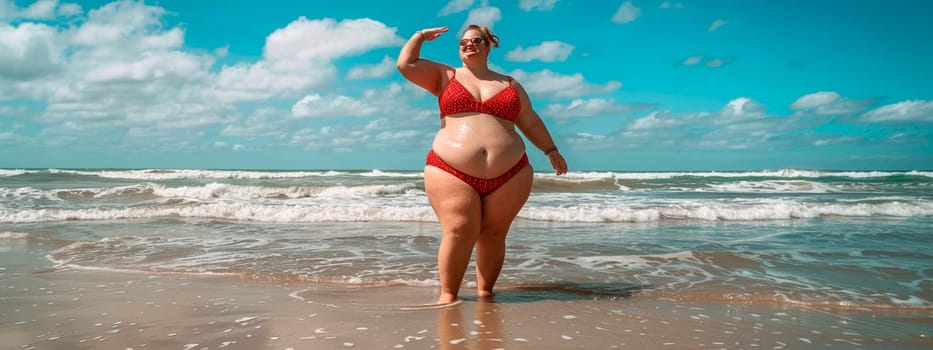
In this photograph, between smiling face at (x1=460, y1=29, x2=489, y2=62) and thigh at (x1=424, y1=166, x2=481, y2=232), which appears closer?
thigh at (x1=424, y1=166, x2=481, y2=232)

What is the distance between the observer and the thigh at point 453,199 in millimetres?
3727

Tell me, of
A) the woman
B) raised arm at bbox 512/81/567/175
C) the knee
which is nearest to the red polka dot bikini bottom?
the woman

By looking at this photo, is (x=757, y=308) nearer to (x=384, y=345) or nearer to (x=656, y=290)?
(x=656, y=290)

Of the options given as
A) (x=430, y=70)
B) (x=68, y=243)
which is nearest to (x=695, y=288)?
(x=430, y=70)

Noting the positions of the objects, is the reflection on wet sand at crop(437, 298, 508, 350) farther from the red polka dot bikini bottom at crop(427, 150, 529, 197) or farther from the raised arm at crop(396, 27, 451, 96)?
the raised arm at crop(396, 27, 451, 96)

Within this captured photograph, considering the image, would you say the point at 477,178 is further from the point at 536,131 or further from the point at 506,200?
the point at 536,131

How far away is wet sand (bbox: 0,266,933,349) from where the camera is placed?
129 inches

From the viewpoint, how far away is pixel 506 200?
3852mm

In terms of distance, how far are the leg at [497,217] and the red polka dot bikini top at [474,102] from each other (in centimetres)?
41

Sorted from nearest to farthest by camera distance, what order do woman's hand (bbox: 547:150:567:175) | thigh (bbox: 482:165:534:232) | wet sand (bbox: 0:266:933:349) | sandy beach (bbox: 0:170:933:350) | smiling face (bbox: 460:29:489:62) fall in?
wet sand (bbox: 0:266:933:349), sandy beach (bbox: 0:170:933:350), thigh (bbox: 482:165:534:232), smiling face (bbox: 460:29:489:62), woman's hand (bbox: 547:150:567:175)

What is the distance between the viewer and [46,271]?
19.3 ft

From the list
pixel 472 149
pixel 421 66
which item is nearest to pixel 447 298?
pixel 472 149

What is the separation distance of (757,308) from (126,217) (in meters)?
12.2

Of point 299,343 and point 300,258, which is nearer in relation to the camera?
point 299,343
